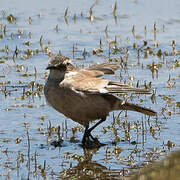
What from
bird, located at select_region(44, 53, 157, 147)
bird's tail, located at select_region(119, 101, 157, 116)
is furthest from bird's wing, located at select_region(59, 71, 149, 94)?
bird's tail, located at select_region(119, 101, 157, 116)

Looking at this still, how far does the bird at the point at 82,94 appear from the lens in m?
9.65

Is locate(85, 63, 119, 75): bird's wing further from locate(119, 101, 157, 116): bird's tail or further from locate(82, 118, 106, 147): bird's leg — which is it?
locate(82, 118, 106, 147): bird's leg

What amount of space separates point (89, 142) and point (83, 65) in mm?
4065

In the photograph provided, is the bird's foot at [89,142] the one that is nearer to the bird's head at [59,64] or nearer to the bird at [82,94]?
the bird at [82,94]

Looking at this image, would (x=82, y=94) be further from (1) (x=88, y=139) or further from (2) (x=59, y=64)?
(1) (x=88, y=139)

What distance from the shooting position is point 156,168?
6047 millimetres

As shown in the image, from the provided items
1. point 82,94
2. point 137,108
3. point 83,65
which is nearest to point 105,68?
point 137,108

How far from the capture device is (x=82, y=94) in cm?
966

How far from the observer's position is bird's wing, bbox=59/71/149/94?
9.67 metres

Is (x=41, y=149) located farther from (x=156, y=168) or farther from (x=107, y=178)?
(x=156, y=168)

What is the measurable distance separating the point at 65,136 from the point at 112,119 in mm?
1063

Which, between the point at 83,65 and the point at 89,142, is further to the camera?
the point at 83,65

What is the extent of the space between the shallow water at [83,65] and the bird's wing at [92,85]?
791 mm

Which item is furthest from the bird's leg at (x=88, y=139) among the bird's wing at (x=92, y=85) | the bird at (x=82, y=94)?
the bird's wing at (x=92, y=85)
